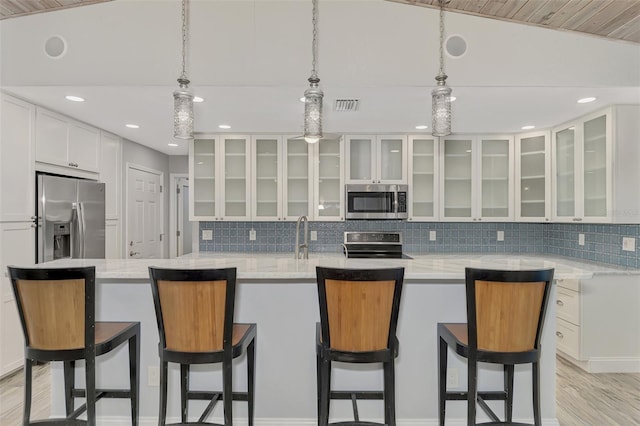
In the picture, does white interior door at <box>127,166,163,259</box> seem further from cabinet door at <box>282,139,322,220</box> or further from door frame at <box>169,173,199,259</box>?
cabinet door at <box>282,139,322,220</box>

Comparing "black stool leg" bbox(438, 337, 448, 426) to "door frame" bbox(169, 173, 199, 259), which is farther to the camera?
"door frame" bbox(169, 173, 199, 259)

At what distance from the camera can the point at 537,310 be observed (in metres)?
1.62

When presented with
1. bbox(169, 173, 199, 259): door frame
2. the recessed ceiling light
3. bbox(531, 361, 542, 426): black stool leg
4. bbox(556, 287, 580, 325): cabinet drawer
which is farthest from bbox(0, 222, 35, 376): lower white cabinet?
bbox(556, 287, 580, 325): cabinet drawer

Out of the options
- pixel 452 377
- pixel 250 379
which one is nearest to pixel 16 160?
pixel 250 379

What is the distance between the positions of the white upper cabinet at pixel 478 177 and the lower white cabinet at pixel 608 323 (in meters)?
1.27

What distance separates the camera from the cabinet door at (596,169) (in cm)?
316

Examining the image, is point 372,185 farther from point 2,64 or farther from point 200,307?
point 2,64

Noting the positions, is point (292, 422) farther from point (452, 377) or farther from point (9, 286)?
point (9, 286)

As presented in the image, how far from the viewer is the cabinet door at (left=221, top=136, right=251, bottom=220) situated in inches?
167

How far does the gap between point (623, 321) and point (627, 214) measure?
0.94 m

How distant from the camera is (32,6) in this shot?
254cm

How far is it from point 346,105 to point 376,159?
4.39 feet

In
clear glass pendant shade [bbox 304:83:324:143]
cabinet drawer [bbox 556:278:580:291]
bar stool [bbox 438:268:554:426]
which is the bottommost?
cabinet drawer [bbox 556:278:580:291]

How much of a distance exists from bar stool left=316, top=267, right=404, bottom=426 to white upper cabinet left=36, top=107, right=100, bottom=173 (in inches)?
121
